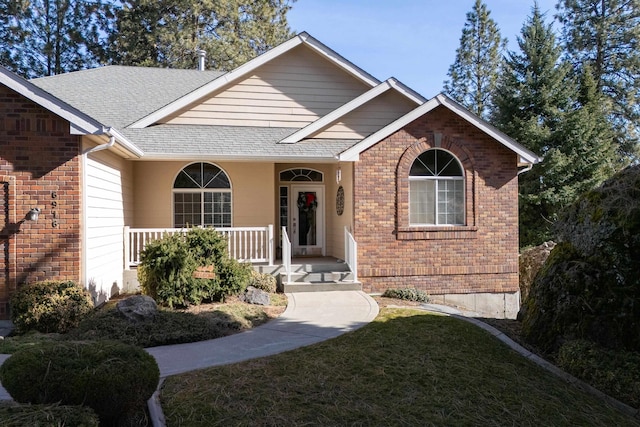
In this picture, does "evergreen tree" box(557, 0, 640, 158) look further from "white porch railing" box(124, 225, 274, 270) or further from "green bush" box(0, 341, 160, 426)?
"green bush" box(0, 341, 160, 426)

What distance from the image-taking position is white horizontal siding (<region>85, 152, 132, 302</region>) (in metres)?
9.03

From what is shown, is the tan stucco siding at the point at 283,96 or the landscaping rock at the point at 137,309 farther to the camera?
the tan stucco siding at the point at 283,96

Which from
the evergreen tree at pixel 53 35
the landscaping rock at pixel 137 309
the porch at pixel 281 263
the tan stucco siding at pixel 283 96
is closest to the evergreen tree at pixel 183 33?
the evergreen tree at pixel 53 35

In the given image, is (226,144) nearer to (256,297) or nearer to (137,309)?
(256,297)

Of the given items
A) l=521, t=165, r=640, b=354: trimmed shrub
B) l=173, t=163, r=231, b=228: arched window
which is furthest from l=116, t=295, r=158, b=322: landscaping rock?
l=521, t=165, r=640, b=354: trimmed shrub

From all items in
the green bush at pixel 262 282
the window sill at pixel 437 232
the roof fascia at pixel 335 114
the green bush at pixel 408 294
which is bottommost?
the green bush at pixel 408 294

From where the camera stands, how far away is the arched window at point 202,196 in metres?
12.6

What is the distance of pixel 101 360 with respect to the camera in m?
3.82

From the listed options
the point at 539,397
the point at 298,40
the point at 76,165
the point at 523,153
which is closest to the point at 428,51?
the point at 298,40

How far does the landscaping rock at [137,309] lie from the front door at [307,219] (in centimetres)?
639

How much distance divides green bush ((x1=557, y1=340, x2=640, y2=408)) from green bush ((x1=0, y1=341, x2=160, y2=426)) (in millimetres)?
4943

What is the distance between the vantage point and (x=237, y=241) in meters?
12.5

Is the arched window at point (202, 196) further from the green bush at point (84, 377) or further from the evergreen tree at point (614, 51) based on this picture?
the evergreen tree at point (614, 51)

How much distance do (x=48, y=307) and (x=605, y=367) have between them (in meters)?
8.15
